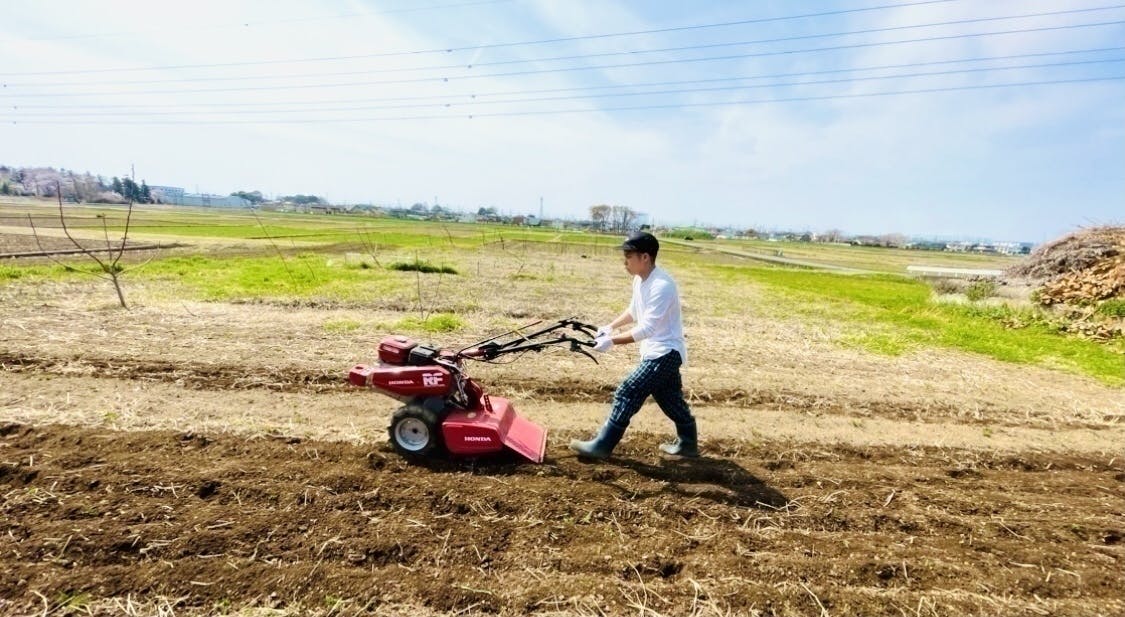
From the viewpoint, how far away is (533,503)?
14.1 ft

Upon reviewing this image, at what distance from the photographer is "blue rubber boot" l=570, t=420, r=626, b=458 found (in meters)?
5.07

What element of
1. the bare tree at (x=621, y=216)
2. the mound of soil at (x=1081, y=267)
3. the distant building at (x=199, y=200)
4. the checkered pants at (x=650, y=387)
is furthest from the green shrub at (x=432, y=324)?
the distant building at (x=199, y=200)

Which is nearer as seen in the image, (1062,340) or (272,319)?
(272,319)

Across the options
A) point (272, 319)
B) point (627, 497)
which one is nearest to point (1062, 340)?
point (627, 497)

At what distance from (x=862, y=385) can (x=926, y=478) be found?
395 centimetres

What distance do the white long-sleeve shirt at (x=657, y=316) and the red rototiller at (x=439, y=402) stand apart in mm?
479

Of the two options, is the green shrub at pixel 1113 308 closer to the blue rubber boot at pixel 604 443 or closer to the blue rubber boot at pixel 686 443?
the blue rubber boot at pixel 686 443

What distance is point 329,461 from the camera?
4.80m

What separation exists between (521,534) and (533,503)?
396 millimetres

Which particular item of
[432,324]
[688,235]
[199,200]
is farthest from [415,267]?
[199,200]

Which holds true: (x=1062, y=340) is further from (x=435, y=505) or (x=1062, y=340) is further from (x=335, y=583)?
(x=335, y=583)

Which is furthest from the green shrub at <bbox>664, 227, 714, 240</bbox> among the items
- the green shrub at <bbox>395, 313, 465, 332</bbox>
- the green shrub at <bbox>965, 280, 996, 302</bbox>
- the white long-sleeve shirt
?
the white long-sleeve shirt

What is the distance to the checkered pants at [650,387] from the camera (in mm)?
4836

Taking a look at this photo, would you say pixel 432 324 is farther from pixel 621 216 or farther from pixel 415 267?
pixel 621 216
